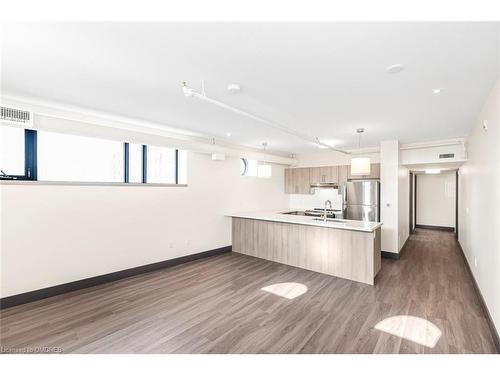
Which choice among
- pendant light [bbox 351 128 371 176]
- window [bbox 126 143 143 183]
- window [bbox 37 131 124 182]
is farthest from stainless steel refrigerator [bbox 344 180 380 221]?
window [bbox 37 131 124 182]

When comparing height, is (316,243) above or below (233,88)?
below

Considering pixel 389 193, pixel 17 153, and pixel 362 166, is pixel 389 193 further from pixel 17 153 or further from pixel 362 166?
pixel 17 153

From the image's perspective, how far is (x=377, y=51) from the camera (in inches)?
70.0

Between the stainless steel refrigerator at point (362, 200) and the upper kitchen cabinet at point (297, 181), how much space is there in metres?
1.31

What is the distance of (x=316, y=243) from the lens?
4.24m

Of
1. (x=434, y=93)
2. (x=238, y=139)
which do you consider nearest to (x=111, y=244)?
(x=238, y=139)

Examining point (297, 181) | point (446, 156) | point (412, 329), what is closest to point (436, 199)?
point (446, 156)

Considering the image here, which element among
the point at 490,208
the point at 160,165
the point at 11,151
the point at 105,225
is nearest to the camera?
the point at 490,208

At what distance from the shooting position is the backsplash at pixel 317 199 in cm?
663

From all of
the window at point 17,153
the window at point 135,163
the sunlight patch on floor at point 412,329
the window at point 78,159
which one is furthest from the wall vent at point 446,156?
the window at point 17,153

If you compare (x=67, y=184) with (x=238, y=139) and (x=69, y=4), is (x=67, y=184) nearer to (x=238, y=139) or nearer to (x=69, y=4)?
(x=69, y=4)

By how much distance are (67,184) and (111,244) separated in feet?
3.77

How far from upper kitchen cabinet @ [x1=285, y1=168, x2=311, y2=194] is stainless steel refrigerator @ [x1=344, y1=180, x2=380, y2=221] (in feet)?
4.29

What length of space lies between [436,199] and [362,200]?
4956mm
